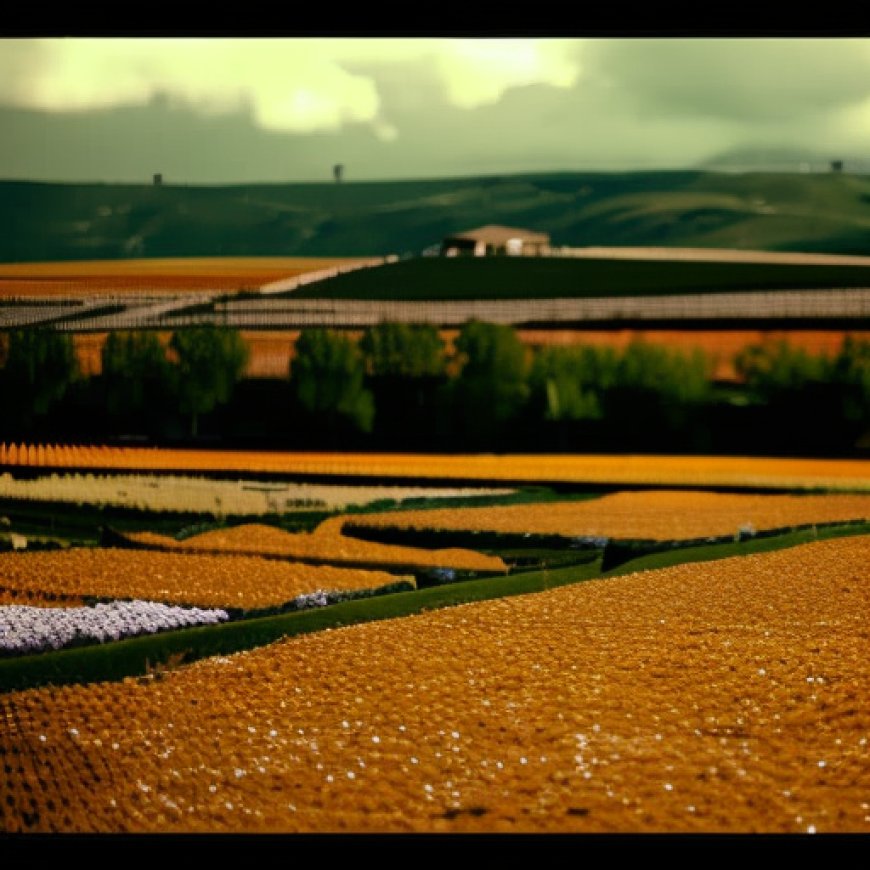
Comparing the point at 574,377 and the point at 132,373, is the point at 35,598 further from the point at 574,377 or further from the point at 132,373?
the point at 574,377

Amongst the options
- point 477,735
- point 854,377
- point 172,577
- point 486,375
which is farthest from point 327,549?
point 854,377

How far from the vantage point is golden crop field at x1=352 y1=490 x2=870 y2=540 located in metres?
10.3

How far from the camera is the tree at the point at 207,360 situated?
9477 mm

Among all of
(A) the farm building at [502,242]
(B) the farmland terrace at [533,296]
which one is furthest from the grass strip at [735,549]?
(A) the farm building at [502,242]

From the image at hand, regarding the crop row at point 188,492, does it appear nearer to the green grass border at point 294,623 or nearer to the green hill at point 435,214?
the green grass border at point 294,623

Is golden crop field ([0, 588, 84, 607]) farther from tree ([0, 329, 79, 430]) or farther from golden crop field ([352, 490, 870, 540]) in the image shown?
golden crop field ([352, 490, 870, 540])

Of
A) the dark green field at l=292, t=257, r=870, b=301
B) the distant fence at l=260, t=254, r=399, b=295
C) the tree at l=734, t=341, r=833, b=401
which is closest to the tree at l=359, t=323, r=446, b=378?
the dark green field at l=292, t=257, r=870, b=301

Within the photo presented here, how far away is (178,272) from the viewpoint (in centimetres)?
Result: 959

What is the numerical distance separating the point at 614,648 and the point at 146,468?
3561 mm

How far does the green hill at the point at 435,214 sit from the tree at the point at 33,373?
63 cm
